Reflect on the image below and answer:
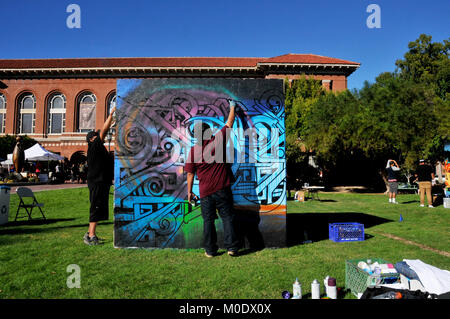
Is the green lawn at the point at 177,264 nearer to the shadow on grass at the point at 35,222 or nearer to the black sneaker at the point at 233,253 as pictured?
the black sneaker at the point at 233,253

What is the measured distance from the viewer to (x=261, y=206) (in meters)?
5.60

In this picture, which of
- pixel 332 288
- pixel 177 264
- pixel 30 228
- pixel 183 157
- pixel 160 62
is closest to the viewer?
pixel 332 288

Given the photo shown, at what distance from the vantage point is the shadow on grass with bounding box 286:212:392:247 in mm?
6496

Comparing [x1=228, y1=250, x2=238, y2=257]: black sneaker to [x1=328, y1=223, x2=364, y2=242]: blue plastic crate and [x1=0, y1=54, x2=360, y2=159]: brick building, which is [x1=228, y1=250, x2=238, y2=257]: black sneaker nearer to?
[x1=328, y1=223, x2=364, y2=242]: blue plastic crate

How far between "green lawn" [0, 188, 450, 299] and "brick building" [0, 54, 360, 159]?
3048 centimetres

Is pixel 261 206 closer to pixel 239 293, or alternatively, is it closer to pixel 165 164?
pixel 165 164

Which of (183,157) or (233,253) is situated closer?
(233,253)

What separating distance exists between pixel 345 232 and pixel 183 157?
3.72 meters

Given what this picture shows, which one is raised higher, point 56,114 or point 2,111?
point 2,111

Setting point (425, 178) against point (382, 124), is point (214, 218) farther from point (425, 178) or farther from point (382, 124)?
point (382, 124)

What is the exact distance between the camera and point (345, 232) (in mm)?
6258

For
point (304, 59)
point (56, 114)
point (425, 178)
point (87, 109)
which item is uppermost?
point (304, 59)

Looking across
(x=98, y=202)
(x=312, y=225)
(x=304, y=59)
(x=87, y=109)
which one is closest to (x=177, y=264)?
(x=98, y=202)

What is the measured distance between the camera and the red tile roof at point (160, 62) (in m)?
35.5
